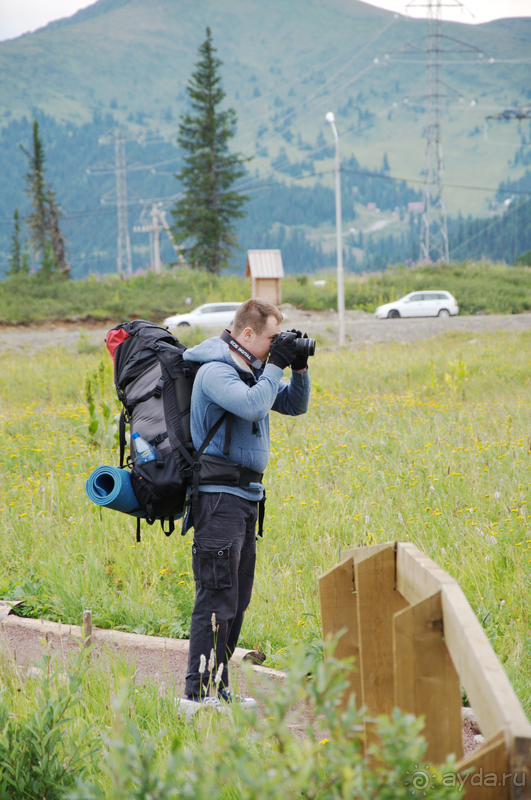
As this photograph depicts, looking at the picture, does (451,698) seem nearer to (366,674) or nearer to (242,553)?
(366,674)

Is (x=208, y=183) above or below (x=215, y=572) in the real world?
above

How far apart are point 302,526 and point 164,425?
2.14 m

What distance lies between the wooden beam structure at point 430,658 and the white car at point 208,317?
2327 cm

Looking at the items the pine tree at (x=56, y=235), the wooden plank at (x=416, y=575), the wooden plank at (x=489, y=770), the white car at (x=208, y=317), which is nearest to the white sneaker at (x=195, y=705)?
the wooden plank at (x=416, y=575)

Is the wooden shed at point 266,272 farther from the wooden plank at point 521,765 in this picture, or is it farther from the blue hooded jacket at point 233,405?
the wooden plank at point 521,765

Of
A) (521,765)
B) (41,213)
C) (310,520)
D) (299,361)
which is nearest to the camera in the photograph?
(521,765)

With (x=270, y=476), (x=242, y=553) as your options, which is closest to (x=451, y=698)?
(x=242, y=553)

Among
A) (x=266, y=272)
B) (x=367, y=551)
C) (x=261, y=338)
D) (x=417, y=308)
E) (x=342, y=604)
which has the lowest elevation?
(x=342, y=604)

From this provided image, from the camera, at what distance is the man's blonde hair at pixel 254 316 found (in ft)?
9.76

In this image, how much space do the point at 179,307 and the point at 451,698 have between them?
28054mm

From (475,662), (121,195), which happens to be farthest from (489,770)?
(121,195)

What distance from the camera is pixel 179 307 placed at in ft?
94.0

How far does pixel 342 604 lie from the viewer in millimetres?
1821

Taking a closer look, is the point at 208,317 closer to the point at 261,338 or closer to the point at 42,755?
the point at 261,338
